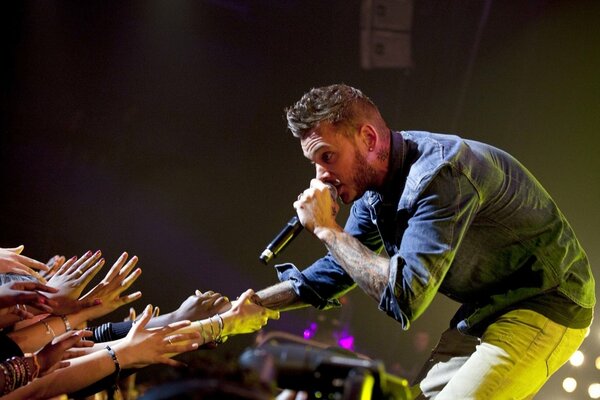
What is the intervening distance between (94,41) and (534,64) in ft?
13.4

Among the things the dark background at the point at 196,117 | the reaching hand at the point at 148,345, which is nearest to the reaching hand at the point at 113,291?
the reaching hand at the point at 148,345

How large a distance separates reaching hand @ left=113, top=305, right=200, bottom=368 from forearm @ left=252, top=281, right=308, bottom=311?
41cm

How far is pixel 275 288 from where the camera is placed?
3.06m

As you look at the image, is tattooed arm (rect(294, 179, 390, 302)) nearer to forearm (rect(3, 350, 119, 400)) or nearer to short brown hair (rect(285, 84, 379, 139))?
short brown hair (rect(285, 84, 379, 139))

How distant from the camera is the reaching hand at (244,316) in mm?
2988

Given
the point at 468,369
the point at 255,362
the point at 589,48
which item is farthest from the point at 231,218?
the point at 255,362

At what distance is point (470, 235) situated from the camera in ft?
8.01

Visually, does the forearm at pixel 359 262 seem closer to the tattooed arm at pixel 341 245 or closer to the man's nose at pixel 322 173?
the tattooed arm at pixel 341 245

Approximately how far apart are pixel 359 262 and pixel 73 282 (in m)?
1.38

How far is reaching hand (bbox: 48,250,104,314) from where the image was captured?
285 centimetres

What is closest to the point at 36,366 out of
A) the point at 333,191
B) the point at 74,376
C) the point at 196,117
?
the point at 74,376

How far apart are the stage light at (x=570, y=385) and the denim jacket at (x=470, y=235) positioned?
2.50m

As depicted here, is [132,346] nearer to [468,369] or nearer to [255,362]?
[468,369]

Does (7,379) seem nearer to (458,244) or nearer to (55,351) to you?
(55,351)
